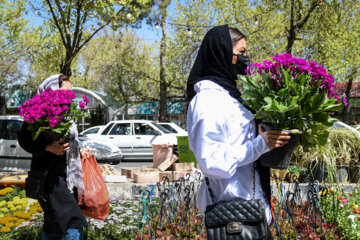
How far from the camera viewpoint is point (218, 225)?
5.63 feet

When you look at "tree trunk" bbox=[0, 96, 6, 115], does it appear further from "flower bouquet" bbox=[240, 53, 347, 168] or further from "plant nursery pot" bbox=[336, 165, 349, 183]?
"flower bouquet" bbox=[240, 53, 347, 168]

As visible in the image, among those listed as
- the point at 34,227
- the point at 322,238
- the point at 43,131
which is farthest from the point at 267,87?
the point at 34,227

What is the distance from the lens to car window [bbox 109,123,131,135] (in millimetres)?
14555

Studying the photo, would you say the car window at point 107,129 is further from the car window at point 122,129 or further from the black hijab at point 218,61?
the black hijab at point 218,61

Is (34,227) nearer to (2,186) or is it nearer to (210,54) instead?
(2,186)

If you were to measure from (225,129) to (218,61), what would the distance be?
0.42m

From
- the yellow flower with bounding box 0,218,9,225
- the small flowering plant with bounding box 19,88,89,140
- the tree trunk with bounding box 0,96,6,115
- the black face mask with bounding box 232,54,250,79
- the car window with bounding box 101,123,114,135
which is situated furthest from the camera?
the tree trunk with bounding box 0,96,6,115

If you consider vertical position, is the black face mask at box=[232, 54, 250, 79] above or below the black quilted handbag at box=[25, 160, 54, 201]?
above

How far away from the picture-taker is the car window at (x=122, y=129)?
14.6 metres

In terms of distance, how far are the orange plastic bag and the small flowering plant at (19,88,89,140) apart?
1.83 feet

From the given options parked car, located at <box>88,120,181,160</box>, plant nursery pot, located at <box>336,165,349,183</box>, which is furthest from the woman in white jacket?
parked car, located at <box>88,120,181,160</box>

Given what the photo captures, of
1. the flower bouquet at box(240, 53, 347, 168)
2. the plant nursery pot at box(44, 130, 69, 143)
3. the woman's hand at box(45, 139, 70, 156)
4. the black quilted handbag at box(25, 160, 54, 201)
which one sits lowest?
the black quilted handbag at box(25, 160, 54, 201)

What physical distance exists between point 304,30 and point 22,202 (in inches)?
476

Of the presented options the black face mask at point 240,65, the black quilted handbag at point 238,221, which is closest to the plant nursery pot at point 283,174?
the black face mask at point 240,65
